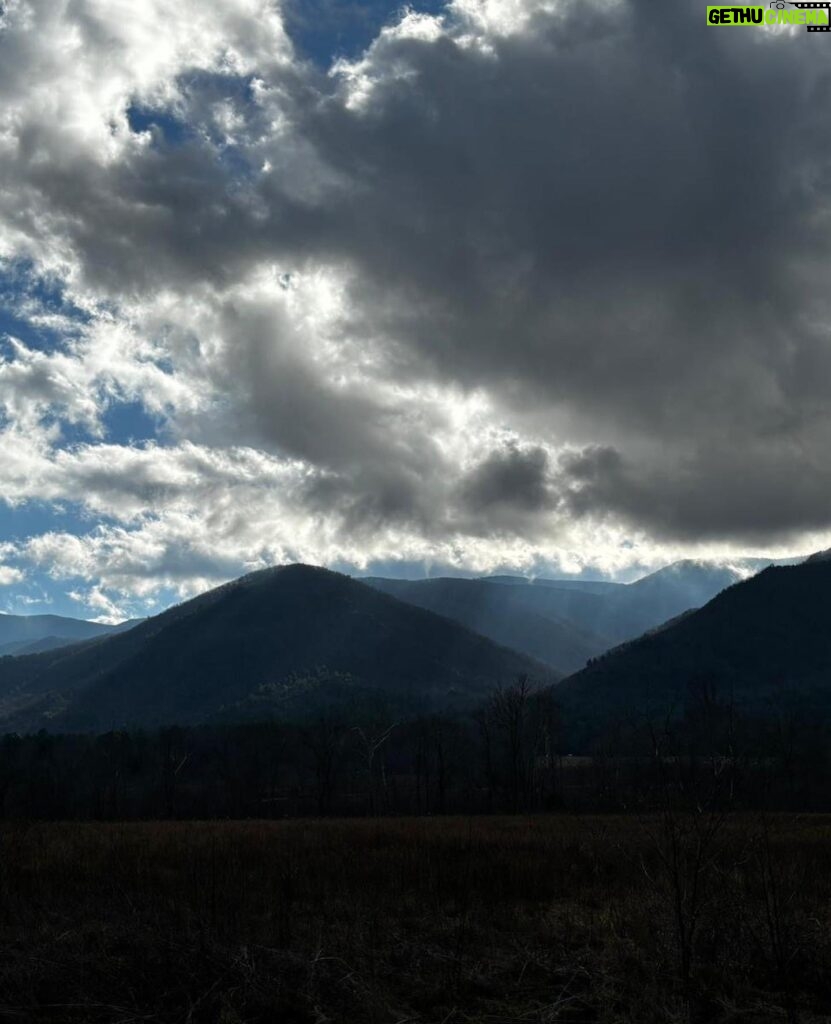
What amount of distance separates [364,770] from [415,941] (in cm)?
12656

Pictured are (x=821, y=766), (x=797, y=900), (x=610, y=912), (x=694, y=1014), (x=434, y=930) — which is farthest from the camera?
(x=821, y=766)

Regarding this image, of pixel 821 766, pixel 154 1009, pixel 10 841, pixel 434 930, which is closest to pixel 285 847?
pixel 10 841

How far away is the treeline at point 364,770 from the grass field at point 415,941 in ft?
172

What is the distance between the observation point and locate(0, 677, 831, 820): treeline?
277 feet

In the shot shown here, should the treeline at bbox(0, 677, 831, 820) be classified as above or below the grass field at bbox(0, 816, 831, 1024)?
below

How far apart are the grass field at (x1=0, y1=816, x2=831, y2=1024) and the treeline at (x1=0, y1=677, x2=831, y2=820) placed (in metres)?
52.5

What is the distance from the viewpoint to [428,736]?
118688 millimetres

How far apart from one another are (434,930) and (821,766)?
→ 10492 cm

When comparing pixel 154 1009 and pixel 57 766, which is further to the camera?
pixel 57 766

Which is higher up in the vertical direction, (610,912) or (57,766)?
(610,912)

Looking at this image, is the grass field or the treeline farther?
the treeline

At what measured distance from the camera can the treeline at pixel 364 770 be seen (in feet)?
277

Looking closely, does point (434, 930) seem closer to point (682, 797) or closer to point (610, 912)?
point (610, 912)

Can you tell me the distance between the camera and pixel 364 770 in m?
131
